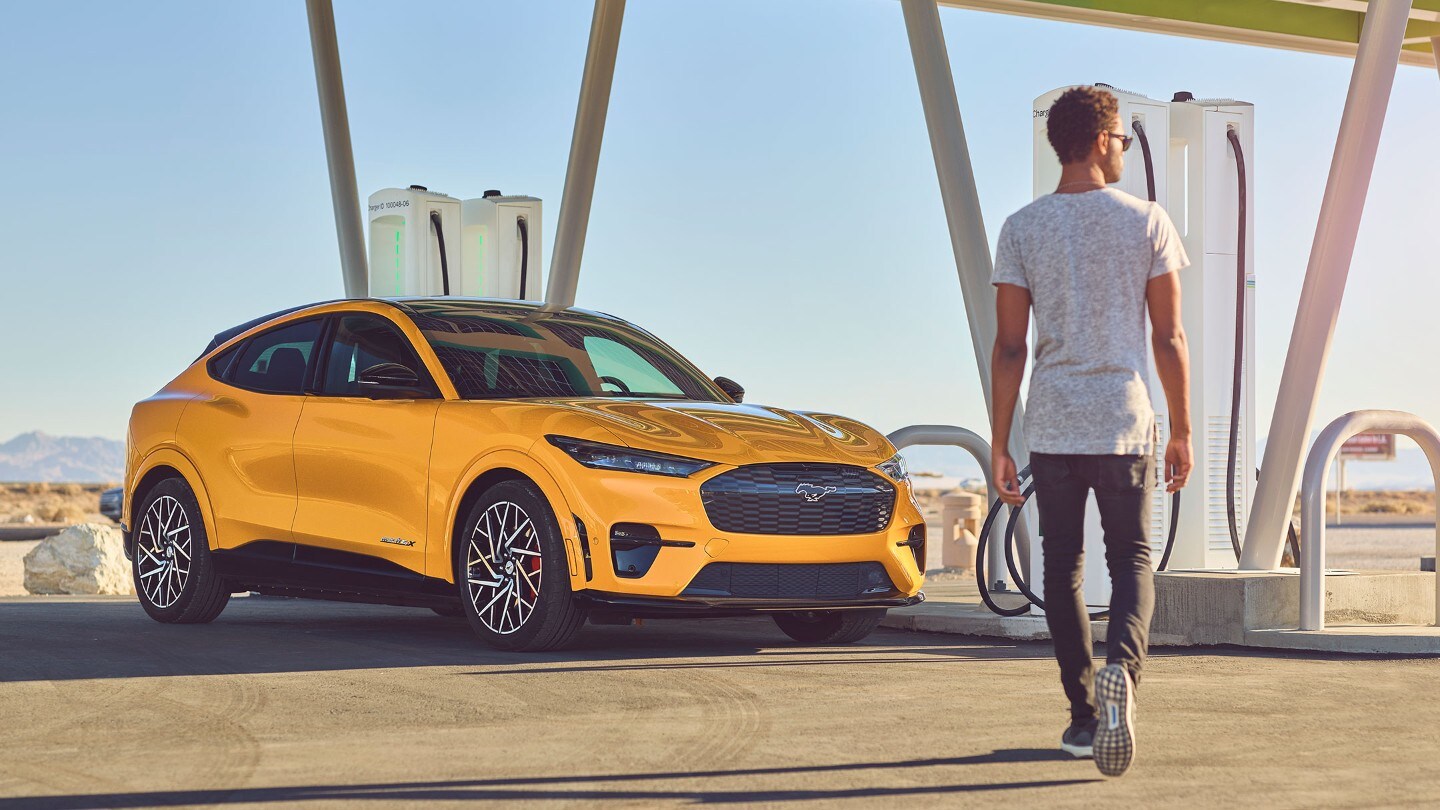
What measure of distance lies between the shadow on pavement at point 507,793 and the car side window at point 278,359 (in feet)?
15.8

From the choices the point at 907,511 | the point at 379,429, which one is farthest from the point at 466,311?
the point at 907,511

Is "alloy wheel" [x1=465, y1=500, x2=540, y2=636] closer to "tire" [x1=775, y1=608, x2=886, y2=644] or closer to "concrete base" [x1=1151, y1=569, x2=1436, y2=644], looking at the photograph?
"tire" [x1=775, y1=608, x2=886, y2=644]

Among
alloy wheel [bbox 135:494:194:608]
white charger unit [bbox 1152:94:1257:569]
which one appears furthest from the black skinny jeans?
alloy wheel [bbox 135:494:194:608]

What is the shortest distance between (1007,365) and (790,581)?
107 inches

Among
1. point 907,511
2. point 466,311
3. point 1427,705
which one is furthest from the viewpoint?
point 466,311

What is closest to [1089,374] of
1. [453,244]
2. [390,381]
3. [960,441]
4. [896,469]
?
[896,469]

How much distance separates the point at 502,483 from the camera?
317 inches

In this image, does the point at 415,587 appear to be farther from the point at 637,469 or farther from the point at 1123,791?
the point at 1123,791

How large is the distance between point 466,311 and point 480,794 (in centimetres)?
496

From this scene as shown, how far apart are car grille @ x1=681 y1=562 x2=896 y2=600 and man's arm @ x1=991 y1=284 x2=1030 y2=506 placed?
8.11ft

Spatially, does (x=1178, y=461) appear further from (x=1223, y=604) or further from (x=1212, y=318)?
(x=1212, y=318)

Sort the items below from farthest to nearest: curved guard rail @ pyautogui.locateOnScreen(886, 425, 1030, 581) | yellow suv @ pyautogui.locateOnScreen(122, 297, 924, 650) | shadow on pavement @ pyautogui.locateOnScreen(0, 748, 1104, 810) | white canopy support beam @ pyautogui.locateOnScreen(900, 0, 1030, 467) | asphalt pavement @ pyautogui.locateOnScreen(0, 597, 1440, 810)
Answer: white canopy support beam @ pyautogui.locateOnScreen(900, 0, 1030, 467)
curved guard rail @ pyautogui.locateOnScreen(886, 425, 1030, 581)
yellow suv @ pyautogui.locateOnScreen(122, 297, 924, 650)
asphalt pavement @ pyautogui.locateOnScreen(0, 597, 1440, 810)
shadow on pavement @ pyautogui.locateOnScreen(0, 748, 1104, 810)

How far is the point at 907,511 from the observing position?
8391 mm

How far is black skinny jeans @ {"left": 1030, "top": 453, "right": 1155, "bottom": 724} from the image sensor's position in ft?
17.1
